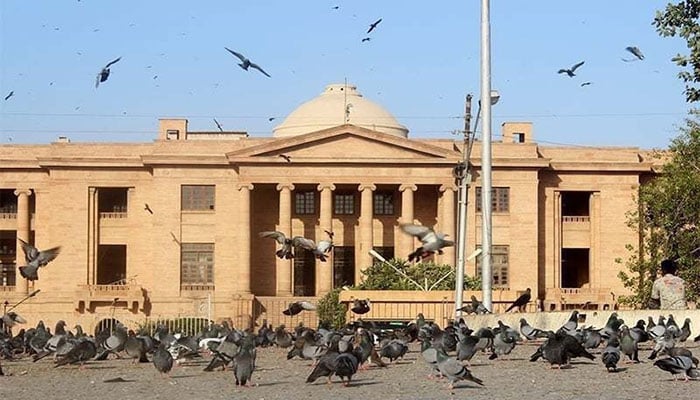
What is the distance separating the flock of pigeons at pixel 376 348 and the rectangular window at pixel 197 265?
2064 inches

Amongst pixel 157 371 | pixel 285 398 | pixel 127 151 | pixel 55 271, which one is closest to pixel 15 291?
pixel 55 271

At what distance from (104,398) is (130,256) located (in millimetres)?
64917

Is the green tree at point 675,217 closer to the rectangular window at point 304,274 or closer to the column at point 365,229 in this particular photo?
the column at point 365,229

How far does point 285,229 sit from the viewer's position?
81.2 meters

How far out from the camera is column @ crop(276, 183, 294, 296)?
8006 centimetres

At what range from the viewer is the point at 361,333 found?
952 inches

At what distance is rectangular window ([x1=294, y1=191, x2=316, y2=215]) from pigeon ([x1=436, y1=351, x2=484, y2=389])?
64.4 m

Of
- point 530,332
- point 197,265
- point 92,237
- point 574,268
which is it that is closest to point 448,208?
point 574,268

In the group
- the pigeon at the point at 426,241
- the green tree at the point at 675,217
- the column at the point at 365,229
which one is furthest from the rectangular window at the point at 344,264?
the pigeon at the point at 426,241

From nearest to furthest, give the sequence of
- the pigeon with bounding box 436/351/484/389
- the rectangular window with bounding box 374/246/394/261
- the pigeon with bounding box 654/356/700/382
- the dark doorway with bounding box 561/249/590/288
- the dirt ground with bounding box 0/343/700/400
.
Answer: the dirt ground with bounding box 0/343/700/400, the pigeon with bounding box 436/351/484/389, the pigeon with bounding box 654/356/700/382, the rectangular window with bounding box 374/246/394/261, the dark doorway with bounding box 561/249/590/288

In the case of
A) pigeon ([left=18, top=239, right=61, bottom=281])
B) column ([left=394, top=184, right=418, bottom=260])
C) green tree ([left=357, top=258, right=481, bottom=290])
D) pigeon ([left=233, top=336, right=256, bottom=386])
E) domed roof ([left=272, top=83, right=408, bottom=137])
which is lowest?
pigeon ([left=233, top=336, right=256, bottom=386])

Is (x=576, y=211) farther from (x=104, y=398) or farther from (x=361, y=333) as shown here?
(x=104, y=398)

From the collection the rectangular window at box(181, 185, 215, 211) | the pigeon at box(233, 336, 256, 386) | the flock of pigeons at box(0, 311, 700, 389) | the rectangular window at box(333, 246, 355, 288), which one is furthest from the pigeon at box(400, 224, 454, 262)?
the rectangular window at box(181, 185, 215, 211)

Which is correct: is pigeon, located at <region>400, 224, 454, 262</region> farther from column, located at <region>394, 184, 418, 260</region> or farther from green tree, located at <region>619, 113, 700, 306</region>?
column, located at <region>394, 184, 418, 260</region>
